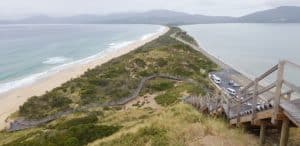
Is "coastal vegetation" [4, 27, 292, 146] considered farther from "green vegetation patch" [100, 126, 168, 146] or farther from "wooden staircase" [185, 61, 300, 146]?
"wooden staircase" [185, 61, 300, 146]

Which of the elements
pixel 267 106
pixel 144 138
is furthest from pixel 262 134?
pixel 144 138

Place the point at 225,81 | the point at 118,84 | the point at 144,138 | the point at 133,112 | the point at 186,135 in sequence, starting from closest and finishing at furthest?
the point at 186,135 < the point at 144,138 < the point at 133,112 < the point at 118,84 < the point at 225,81

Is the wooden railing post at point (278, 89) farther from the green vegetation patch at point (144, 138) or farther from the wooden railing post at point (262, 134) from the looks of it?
the green vegetation patch at point (144, 138)

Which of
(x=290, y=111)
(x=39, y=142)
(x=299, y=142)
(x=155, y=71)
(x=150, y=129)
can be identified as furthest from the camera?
(x=155, y=71)

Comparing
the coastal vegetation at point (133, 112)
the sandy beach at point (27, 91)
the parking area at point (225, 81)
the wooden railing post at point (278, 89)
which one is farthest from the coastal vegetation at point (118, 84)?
the wooden railing post at point (278, 89)

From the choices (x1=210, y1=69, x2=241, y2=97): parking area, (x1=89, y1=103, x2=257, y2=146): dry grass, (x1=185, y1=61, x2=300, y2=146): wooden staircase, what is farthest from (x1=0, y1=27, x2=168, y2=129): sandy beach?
(x1=185, y1=61, x2=300, y2=146): wooden staircase

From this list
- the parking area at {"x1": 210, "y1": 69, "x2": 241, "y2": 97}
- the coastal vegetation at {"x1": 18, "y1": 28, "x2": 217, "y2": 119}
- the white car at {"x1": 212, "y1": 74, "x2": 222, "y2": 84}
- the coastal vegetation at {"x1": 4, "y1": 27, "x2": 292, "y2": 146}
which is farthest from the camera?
the white car at {"x1": 212, "y1": 74, "x2": 222, "y2": 84}

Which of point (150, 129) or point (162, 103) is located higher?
point (150, 129)

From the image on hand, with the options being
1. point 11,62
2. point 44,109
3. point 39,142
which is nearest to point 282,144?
point 39,142

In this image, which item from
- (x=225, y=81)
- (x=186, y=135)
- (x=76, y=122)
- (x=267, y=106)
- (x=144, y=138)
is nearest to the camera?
(x=267, y=106)

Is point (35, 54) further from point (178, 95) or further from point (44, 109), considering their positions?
point (178, 95)

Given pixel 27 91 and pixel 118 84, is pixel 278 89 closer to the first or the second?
pixel 118 84
